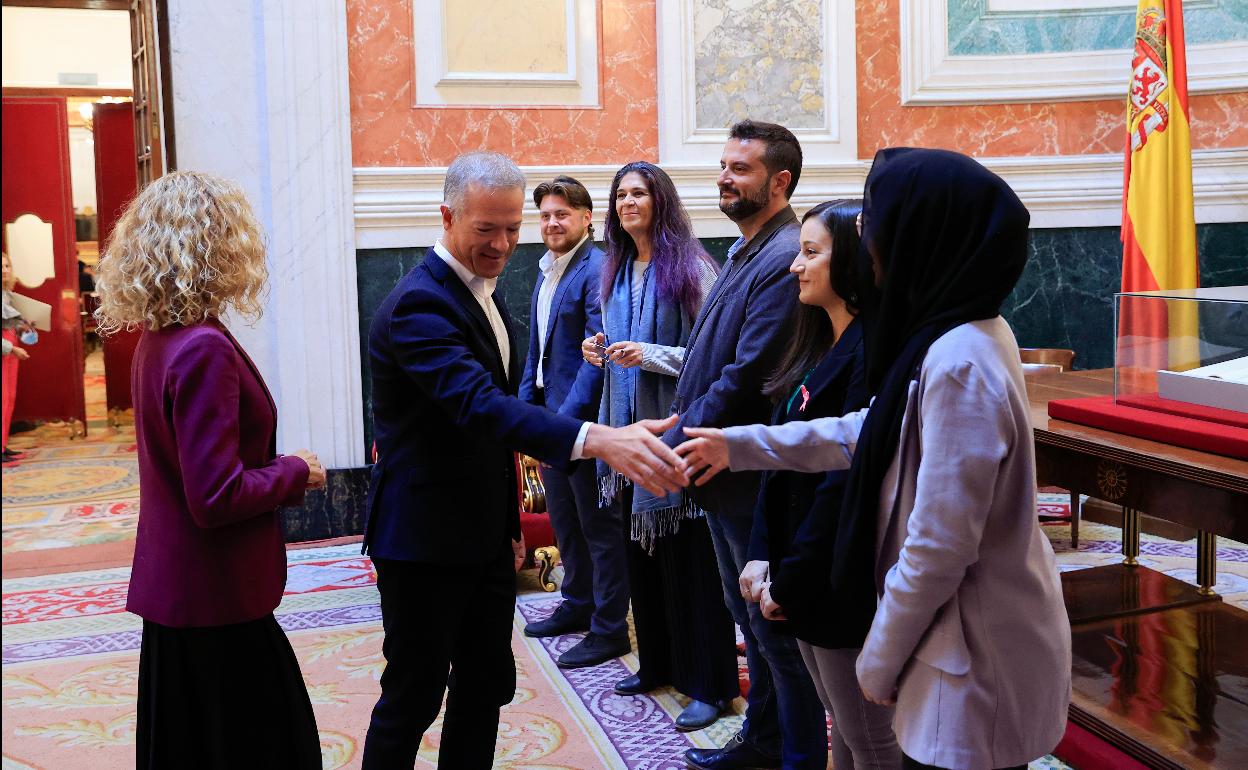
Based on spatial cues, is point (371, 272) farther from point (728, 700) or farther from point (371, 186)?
point (728, 700)

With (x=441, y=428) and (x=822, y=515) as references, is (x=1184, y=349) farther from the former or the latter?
(x=441, y=428)

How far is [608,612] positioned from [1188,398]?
2.16m

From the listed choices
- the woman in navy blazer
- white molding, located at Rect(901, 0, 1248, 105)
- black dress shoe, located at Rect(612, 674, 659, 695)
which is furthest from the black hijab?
white molding, located at Rect(901, 0, 1248, 105)

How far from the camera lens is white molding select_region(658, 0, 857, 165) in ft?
21.1

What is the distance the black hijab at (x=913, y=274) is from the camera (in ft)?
5.75

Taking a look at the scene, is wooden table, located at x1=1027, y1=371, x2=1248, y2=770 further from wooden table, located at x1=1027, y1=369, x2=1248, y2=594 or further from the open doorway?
the open doorway

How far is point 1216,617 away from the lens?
380 cm

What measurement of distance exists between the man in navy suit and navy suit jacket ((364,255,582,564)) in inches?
63.3

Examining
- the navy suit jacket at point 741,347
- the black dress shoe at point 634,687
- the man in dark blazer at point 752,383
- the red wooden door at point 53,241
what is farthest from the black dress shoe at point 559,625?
the red wooden door at point 53,241

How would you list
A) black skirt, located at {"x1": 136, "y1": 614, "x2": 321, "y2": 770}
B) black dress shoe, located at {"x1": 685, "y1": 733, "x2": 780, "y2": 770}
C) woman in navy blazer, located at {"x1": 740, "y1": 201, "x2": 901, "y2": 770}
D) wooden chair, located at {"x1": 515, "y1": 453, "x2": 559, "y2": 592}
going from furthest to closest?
wooden chair, located at {"x1": 515, "y1": 453, "x2": 559, "y2": 592} → black dress shoe, located at {"x1": 685, "y1": 733, "x2": 780, "y2": 770} → black skirt, located at {"x1": 136, "y1": 614, "x2": 321, "y2": 770} → woman in navy blazer, located at {"x1": 740, "y1": 201, "x2": 901, "y2": 770}

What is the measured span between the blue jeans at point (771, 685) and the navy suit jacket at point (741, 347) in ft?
0.41

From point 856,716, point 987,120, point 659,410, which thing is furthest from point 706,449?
point 987,120

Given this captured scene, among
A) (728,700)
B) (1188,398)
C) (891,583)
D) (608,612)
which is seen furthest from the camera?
(608,612)

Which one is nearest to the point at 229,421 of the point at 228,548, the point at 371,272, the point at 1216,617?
the point at 228,548
